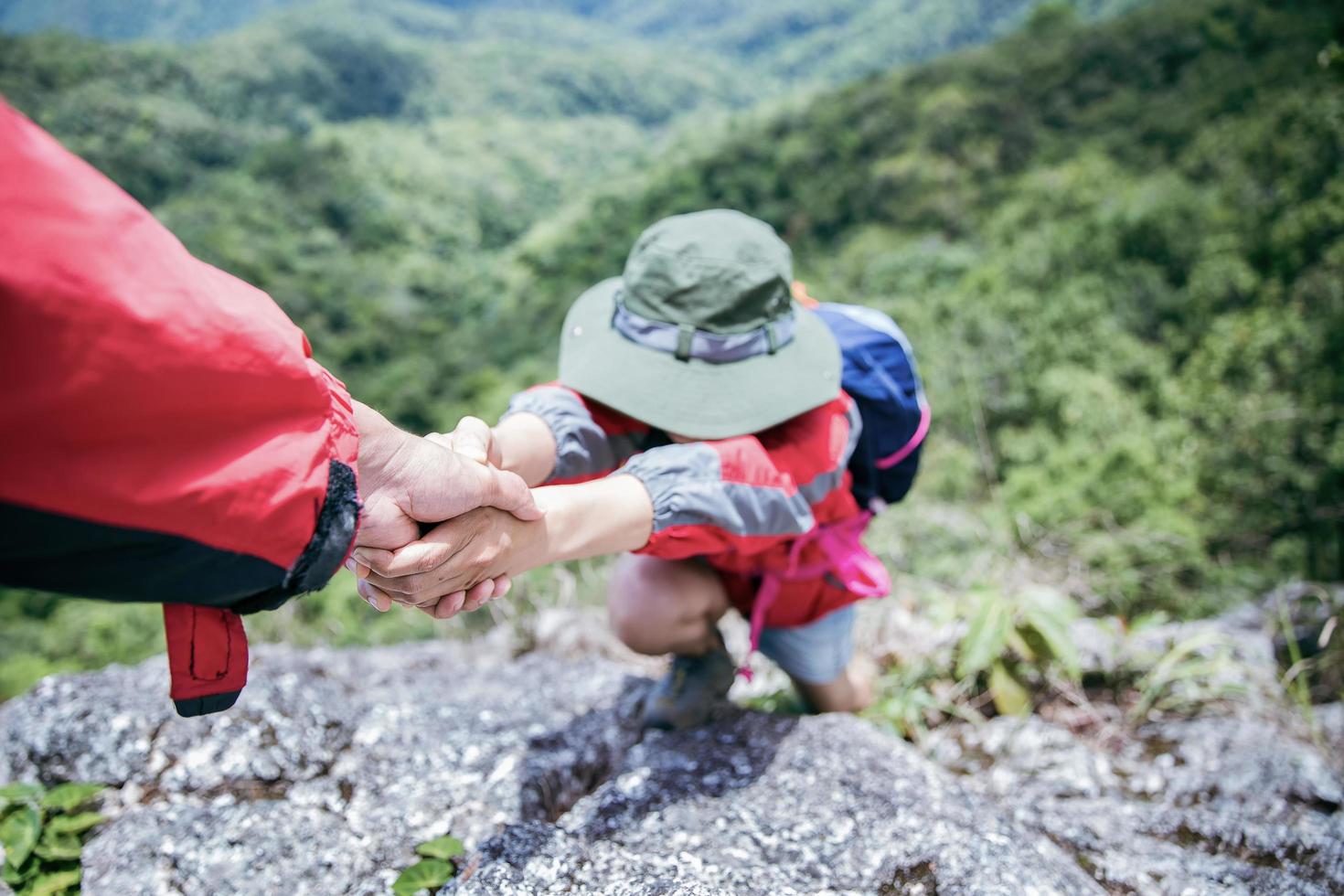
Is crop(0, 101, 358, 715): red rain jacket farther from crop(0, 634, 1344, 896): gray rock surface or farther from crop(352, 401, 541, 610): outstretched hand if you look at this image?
crop(0, 634, 1344, 896): gray rock surface

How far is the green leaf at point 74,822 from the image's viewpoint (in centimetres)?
158

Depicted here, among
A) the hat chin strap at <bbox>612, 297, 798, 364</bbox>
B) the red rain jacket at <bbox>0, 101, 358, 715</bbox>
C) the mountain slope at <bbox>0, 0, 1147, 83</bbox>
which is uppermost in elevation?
the red rain jacket at <bbox>0, 101, 358, 715</bbox>

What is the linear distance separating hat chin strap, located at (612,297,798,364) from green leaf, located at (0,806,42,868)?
1.54m

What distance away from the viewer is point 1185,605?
3984 millimetres

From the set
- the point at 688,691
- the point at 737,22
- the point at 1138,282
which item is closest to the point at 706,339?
the point at 688,691

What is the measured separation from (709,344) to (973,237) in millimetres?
19736

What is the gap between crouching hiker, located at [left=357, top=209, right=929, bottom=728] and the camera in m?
1.38

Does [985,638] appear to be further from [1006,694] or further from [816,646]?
[816,646]

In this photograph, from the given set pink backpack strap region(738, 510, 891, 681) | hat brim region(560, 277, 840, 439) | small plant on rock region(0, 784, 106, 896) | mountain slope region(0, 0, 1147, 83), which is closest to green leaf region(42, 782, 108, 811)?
small plant on rock region(0, 784, 106, 896)

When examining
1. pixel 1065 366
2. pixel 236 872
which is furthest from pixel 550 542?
pixel 1065 366

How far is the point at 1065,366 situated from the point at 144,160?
52289 millimetres

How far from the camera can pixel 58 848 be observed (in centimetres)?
154

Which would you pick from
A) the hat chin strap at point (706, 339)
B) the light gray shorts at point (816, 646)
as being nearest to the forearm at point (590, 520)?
the hat chin strap at point (706, 339)

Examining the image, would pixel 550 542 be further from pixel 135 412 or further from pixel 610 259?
pixel 610 259
